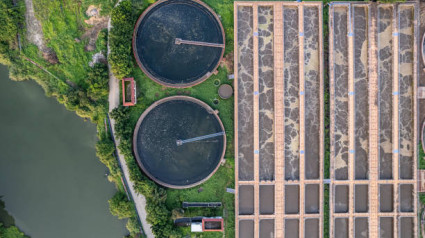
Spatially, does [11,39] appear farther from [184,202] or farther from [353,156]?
[353,156]

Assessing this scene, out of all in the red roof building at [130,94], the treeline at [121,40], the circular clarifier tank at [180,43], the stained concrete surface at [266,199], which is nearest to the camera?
the treeline at [121,40]

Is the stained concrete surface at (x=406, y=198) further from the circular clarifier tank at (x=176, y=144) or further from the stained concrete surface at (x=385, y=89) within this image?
the circular clarifier tank at (x=176, y=144)

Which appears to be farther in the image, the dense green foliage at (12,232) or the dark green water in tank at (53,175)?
the dark green water in tank at (53,175)

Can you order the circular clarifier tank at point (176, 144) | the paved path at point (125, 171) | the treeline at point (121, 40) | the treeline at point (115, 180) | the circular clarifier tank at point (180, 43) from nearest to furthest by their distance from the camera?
the treeline at point (121, 40) → the treeline at point (115, 180) → the circular clarifier tank at point (180, 43) → the circular clarifier tank at point (176, 144) → the paved path at point (125, 171)

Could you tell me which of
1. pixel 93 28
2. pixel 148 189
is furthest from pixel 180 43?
pixel 148 189

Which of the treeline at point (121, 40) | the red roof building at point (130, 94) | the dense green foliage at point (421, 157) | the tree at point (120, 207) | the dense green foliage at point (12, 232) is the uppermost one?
the treeline at point (121, 40)

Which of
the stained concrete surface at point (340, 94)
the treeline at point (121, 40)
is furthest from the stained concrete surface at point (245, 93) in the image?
the treeline at point (121, 40)

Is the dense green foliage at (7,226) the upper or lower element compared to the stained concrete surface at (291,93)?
lower
